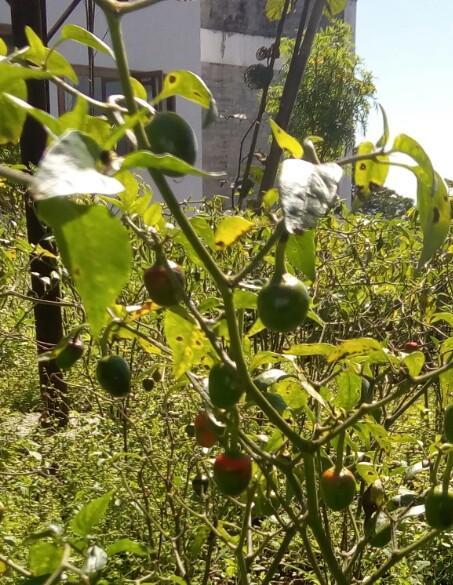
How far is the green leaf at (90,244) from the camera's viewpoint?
301 millimetres

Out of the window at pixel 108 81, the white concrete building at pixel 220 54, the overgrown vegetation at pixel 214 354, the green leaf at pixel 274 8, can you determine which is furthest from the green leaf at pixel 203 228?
the white concrete building at pixel 220 54

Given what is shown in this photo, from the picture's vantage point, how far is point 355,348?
619 mm

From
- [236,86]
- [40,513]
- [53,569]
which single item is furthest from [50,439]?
[236,86]

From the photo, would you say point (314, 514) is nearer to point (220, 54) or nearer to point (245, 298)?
point (245, 298)

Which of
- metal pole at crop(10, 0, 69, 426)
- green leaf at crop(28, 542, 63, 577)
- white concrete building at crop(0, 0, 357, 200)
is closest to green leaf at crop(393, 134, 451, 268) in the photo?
green leaf at crop(28, 542, 63, 577)

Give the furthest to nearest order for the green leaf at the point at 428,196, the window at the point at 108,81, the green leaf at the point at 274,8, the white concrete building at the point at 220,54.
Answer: the white concrete building at the point at 220,54, the window at the point at 108,81, the green leaf at the point at 274,8, the green leaf at the point at 428,196

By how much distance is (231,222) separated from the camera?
0.59 metres

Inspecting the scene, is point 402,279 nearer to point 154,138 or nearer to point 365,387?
point 365,387

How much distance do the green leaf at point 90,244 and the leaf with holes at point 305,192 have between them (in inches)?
3.3

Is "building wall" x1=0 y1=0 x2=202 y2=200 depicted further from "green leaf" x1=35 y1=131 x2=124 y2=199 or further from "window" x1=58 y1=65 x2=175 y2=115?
"green leaf" x1=35 y1=131 x2=124 y2=199

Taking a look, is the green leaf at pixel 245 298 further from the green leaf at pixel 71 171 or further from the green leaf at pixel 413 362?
the green leaf at pixel 71 171

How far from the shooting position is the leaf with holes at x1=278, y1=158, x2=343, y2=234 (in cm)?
34

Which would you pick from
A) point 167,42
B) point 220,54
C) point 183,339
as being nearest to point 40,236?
point 183,339

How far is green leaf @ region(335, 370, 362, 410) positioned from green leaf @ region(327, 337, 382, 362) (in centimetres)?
8
